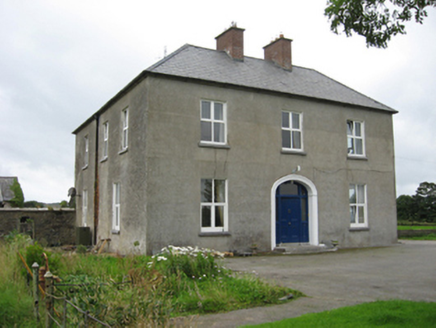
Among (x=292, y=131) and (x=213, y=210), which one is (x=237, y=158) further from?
(x=292, y=131)

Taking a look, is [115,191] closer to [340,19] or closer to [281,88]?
[281,88]

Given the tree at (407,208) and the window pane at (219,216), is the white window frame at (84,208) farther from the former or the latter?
the tree at (407,208)

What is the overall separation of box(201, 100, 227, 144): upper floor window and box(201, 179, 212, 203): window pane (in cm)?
165

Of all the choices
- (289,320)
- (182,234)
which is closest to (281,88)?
(182,234)

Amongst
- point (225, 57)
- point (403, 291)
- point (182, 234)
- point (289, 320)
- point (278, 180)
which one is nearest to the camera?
point (289, 320)

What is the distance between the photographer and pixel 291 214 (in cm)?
1939

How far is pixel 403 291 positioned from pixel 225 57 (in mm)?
14474

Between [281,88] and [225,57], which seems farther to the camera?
[225,57]

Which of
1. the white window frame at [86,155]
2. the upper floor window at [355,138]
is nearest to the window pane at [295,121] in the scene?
the upper floor window at [355,138]

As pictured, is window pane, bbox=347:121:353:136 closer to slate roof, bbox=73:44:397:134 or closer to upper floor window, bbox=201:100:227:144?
slate roof, bbox=73:44:397:134

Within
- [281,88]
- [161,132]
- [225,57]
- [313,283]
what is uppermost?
[225,57]

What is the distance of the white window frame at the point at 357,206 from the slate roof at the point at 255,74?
4.07 meters

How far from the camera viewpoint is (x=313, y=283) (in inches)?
413

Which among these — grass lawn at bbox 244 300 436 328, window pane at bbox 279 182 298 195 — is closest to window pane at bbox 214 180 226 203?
window pane at bbox 279 182 298 195
